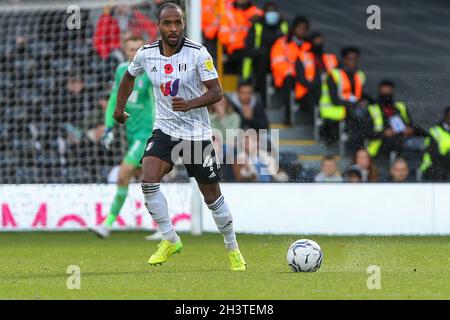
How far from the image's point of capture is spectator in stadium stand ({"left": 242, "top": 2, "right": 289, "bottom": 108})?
17.4 metres

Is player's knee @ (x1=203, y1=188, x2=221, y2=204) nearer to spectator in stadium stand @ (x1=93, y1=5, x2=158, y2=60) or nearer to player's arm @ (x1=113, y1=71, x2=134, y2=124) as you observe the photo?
player's arm @ (x1=113, y1=71, x2=134, y2=124)

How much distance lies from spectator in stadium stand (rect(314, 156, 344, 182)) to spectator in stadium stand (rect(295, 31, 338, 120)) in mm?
2105

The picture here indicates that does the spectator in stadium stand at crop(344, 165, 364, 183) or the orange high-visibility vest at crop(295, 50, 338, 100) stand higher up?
the orange high-visibility vest at crop(295, 50, 338, 100)

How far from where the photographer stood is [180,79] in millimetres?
9547

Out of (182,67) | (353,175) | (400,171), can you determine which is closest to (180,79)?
(182,67)

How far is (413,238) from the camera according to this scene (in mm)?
13531

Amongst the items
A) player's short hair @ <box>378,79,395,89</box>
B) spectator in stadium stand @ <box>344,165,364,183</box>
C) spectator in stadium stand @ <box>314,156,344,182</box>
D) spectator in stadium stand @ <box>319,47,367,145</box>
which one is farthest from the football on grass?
player's short hair @ <box>378,79,395,89</box>

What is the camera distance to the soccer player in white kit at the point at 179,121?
945 cm

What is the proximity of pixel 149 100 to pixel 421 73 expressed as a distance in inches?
233

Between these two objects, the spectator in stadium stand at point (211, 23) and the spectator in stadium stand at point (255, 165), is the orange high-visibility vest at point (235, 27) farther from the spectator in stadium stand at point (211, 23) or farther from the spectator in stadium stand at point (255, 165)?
the spectator in stadium stand at point (255, 165)

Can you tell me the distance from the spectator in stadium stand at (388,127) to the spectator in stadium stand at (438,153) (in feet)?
0.64

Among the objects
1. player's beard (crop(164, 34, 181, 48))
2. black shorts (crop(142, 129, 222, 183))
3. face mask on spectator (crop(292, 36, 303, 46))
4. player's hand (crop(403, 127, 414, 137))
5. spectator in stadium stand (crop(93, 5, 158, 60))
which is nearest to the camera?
player's beard (crop(164, 34, 181, 48))

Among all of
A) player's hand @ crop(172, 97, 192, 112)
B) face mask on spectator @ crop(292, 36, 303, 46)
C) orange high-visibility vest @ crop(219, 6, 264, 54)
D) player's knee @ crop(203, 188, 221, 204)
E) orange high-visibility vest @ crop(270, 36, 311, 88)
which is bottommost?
player's knee @ crop(203, 188, 221, 204)
